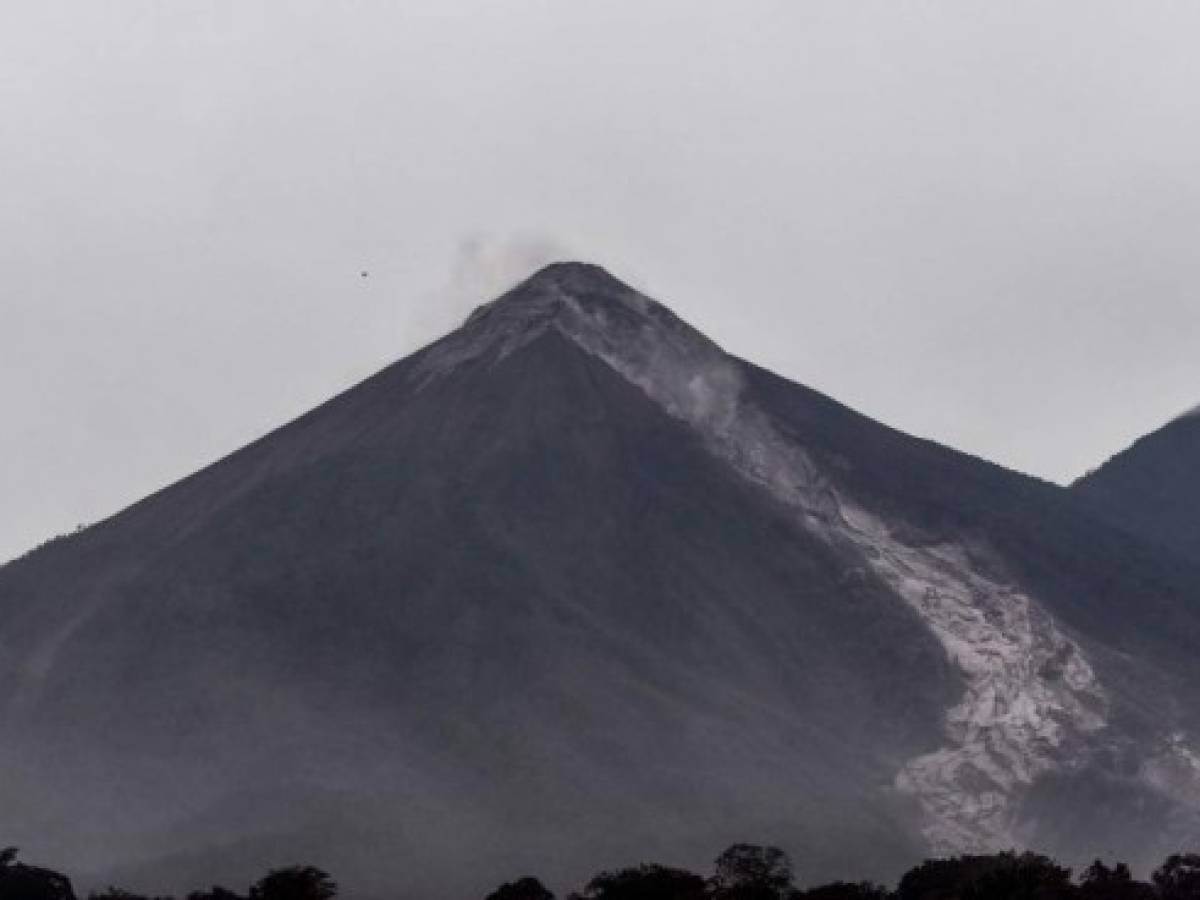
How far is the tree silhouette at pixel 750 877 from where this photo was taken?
388 ft

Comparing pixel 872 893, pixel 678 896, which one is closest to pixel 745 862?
pixel 872 893

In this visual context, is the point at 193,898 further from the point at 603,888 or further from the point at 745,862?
the point at 745,862

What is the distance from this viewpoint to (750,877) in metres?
152

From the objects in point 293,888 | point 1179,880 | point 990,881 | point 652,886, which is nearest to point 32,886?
point 293,888

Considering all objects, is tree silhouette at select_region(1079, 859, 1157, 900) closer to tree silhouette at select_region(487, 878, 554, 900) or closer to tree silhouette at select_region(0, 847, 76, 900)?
tree silhouette at select_region(487, 878, 554, 900)

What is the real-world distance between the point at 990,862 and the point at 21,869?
176 ft

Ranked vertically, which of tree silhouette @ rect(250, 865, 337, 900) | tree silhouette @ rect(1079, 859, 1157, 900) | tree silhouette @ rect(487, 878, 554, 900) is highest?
tree silhouette @ rect(487, 878, 554, 900)

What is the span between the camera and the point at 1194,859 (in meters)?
154

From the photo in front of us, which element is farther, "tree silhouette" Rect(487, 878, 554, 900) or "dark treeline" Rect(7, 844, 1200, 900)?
"tree silhouette" Rect(487, 878, 554, 900)

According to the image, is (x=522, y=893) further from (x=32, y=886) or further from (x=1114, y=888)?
(x=1114, y=888)

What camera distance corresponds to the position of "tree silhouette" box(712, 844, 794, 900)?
388ft

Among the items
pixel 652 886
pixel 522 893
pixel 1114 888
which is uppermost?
pixel 522 893

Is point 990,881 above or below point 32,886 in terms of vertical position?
below

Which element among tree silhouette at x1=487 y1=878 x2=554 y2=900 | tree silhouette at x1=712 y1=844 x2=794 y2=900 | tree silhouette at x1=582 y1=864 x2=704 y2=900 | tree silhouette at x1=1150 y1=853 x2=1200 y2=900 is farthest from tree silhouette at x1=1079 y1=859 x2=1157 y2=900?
tree silhouette at x1=487 y1=878 x2=554 y2=900
